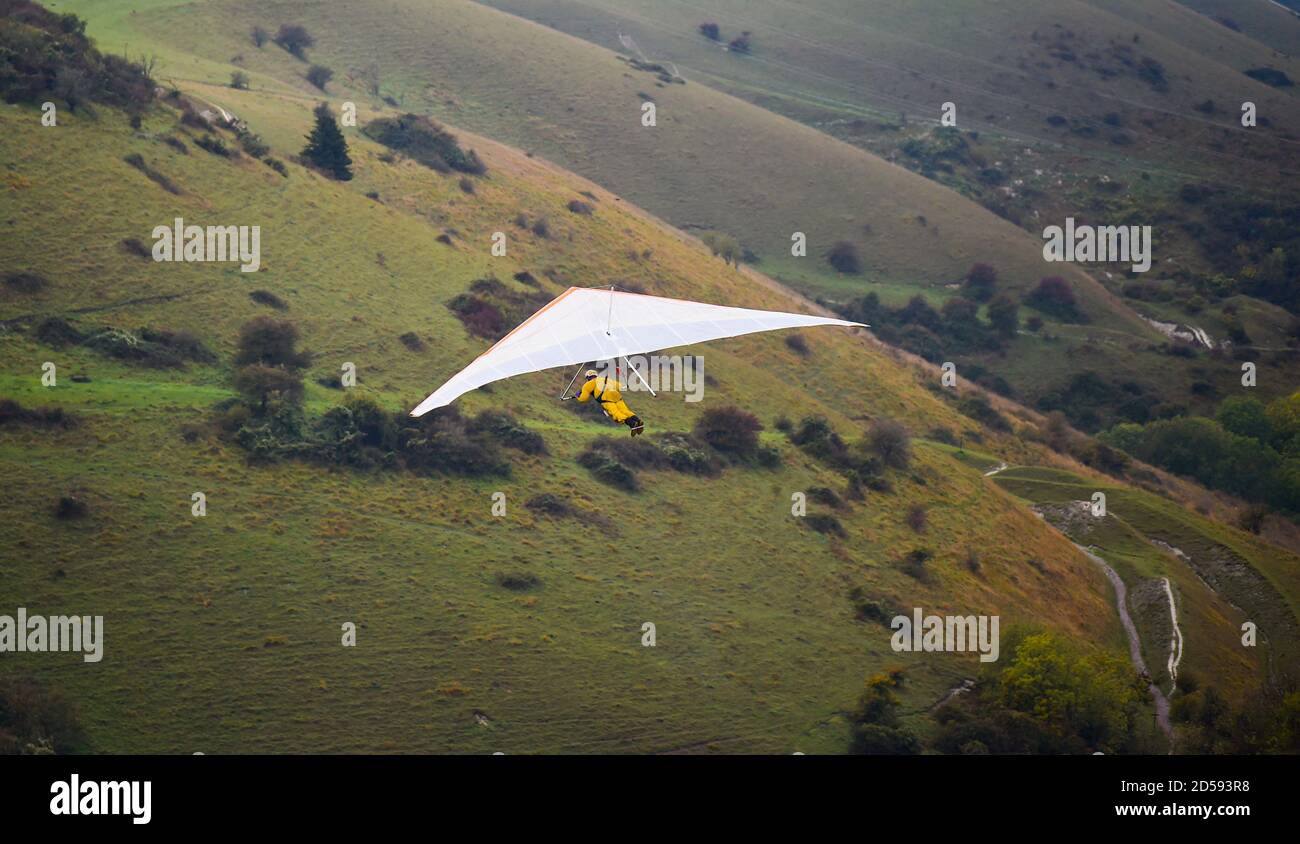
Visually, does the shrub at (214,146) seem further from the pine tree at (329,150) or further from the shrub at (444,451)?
the shrub at (444,451)

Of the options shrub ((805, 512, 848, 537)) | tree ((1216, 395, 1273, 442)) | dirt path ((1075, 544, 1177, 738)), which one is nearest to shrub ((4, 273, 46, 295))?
shrub ((805, 512, 848, 537))

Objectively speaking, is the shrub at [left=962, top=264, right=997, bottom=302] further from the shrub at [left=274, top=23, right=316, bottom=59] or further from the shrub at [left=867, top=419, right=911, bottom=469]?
the shrub at [left=274, top=23, right=316, bottom=59]

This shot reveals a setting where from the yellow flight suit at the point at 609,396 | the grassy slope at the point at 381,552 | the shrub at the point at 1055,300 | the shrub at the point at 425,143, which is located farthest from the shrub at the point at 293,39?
the yellow flight suit at the point at 609,396

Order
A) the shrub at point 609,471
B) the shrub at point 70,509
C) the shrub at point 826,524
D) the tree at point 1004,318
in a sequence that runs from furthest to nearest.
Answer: the tree at point 1004,318
the shrub at point 826,524
the shrub at point 609,471
the shrub at point 70,509

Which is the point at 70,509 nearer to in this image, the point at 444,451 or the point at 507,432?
the point at 444,451

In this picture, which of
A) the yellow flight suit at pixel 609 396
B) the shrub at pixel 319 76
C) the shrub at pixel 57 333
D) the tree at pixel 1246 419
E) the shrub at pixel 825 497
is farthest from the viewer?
the shrub at pixel 319 76

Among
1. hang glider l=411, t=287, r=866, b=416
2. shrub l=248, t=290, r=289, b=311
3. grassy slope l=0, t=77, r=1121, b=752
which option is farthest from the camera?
shrub l=248, t=290, r=289, b=311
